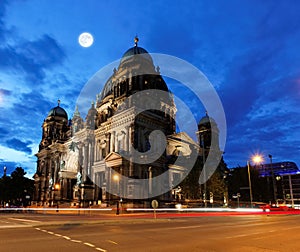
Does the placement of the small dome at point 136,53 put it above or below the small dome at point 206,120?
above

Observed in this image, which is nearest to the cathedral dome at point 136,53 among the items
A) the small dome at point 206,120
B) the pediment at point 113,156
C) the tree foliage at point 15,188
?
the pediment at point 113,156

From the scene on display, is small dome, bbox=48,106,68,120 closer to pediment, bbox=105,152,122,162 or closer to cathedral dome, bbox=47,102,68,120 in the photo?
cathedral dome, bbox=47,102,68,120

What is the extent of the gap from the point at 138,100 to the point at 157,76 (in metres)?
16.2

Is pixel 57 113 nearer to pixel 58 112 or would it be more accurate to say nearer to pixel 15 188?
pixel 58 112

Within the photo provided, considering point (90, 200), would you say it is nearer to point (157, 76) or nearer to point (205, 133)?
point (157, 76)

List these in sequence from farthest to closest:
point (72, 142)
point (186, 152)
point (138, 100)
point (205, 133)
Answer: point (205, 133)
point (186, 152)
point (72, 142)
point (138, 100)

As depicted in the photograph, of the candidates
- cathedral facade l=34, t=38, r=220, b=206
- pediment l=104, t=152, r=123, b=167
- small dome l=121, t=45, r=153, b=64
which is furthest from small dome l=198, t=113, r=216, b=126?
pediment l=104, t=152, r=123, b=167

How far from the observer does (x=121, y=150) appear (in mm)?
54812

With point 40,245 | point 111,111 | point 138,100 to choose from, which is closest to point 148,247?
point 40,245

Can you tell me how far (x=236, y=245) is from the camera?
10.1 meters

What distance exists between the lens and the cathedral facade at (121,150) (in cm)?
5206

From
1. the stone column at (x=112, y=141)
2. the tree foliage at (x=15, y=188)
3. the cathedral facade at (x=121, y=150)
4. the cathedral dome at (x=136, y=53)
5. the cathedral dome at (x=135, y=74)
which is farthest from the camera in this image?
the tree foliage at (x=15, y=188)

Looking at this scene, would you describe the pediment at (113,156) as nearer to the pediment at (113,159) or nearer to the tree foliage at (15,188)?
the pediment at (113,159)

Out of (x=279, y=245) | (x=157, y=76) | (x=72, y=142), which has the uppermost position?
(x=157, y=76)
